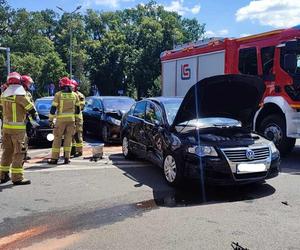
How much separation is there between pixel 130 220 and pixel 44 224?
1.02 meters

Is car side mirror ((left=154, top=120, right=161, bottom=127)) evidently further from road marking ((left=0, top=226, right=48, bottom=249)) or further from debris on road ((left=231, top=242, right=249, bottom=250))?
debris on road ((left=231, top=242, right=249, bottom=250))

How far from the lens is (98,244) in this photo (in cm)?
480

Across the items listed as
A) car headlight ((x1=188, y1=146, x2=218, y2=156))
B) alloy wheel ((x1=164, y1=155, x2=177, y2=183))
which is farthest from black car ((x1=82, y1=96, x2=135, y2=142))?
car headlight ((x1=188, y1=146, x2=218, y2=156))

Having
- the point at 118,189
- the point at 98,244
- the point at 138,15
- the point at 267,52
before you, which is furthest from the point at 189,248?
the point at 138,15

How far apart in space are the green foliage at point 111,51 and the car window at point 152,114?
3623 cm

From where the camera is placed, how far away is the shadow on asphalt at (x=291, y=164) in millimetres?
8834

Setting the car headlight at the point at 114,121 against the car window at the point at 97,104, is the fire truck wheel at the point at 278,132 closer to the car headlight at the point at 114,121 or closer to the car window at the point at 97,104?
the car headlight at the point at 114,121

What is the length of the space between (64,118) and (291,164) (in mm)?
4812

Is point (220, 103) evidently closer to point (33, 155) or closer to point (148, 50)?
point (33, 155)

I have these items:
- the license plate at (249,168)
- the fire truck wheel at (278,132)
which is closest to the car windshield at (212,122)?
the license plate at (249,168)

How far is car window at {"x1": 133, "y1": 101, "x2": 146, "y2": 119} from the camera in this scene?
9.44 meters

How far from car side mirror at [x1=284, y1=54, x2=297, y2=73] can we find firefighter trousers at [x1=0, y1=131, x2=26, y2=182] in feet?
18.9

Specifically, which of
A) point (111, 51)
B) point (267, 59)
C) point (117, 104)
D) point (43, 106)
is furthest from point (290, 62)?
point (111, 51)

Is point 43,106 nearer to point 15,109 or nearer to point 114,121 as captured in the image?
point 114,121
